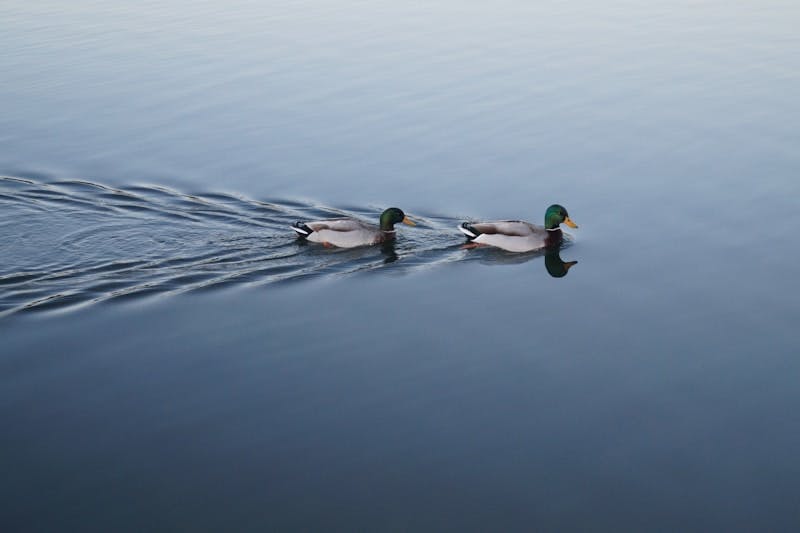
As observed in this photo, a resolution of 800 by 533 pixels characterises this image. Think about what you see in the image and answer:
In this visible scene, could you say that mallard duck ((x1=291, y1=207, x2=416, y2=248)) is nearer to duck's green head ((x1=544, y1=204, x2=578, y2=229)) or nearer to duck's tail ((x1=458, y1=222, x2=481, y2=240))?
duck's tail ((x1=458, y1=222, x2=481, y2=240))

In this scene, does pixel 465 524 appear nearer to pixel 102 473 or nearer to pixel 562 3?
pixel 102 473

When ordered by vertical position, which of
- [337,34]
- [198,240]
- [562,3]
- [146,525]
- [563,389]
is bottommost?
[146,525]

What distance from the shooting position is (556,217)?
14586 millimetres

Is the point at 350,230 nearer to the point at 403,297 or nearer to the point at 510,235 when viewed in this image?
the point at 403,297

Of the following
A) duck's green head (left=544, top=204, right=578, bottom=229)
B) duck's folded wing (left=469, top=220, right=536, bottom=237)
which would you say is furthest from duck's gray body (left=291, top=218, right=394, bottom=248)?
duck's green head (left=544, top=204, right=578, bottom=229)

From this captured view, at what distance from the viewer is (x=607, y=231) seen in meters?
14.8

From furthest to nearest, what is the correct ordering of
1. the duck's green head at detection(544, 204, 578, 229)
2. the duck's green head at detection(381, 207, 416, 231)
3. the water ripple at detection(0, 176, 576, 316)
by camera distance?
the duck's green head at detection(381, 207, 416, 231) → the duck's green head at detection(544, 204, 578, 229) → the water ripple at detection(0, 176, 576, 316)

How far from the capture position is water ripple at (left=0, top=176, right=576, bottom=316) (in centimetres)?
1305

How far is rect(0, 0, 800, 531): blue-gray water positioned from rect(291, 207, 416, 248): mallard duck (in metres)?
0.22

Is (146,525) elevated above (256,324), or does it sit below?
below

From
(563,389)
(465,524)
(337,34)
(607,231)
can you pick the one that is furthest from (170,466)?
(337,34)

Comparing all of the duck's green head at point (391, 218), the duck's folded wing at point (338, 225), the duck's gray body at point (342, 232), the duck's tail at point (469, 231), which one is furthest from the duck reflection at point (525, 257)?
the duck's folded wing at point (338, 225)

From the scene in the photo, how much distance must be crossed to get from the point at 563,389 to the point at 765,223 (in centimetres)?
573

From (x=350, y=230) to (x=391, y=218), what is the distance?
2.10 ft
